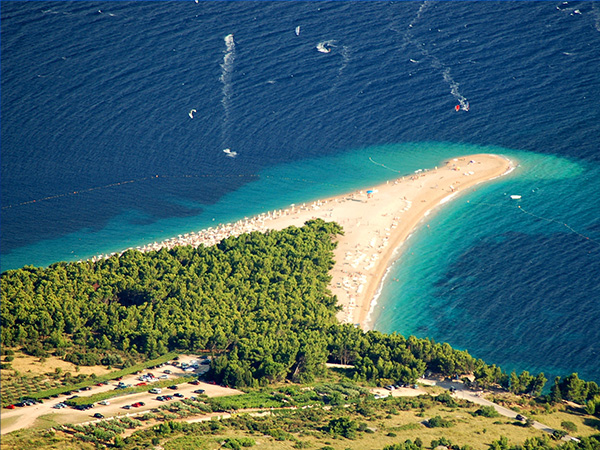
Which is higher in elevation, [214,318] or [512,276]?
[512,276]

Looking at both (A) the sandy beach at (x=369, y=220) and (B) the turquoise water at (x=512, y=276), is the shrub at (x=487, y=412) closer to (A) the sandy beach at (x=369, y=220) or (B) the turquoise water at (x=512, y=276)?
(B) the turquoise water at (x=512, y=276)

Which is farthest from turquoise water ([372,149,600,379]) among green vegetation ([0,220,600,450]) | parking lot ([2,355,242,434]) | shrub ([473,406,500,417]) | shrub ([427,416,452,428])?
parking lot ([2,355,242,434])

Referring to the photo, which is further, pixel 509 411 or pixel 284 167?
pixel 284 167

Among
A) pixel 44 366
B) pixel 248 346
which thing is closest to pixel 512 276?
pixel 248 346

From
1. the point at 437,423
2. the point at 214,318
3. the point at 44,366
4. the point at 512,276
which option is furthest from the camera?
the point at 512,276

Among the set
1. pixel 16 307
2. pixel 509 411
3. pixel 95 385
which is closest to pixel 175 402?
pixel 95 385

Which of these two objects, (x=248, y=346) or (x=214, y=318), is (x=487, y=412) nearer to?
(x=248, y=346)

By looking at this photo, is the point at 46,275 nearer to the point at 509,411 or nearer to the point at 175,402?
the point at 175,402

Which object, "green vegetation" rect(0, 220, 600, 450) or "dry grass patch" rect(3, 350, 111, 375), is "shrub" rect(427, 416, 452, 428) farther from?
"dry grass patch" rect(3, 350, 111, 375)
